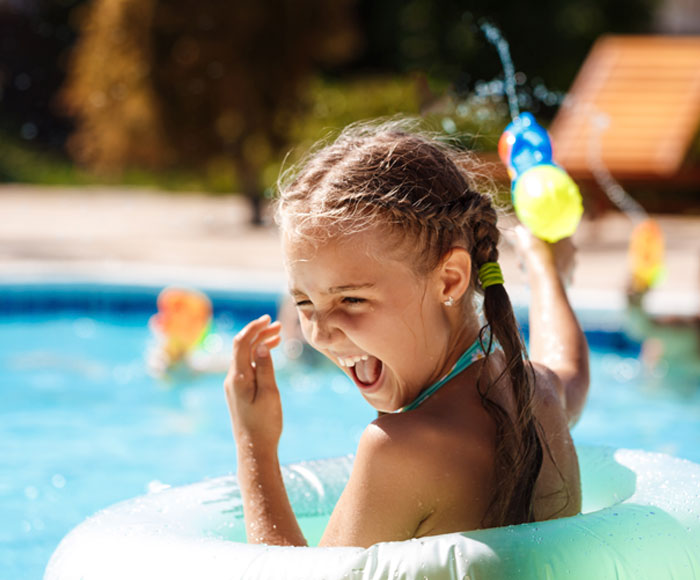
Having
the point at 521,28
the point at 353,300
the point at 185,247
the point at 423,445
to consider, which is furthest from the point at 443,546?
the point at 521,28

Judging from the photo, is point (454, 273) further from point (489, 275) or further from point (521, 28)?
point (521, 28)

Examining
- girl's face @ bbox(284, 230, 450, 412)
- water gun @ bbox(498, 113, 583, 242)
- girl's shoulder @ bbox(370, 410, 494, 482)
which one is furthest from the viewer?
water gun @ bbox(498, 113, 583, 242)

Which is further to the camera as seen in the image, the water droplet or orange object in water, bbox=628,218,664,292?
orange object in water, bbox=628,218,664,292

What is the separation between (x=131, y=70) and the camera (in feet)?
36.8

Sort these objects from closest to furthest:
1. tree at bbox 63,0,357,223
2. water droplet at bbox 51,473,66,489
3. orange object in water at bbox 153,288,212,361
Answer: water droplet at bbox 51,473,66,489, orange object in water at bbox 153,288,212,361, tree at bbox 63,0,357,223

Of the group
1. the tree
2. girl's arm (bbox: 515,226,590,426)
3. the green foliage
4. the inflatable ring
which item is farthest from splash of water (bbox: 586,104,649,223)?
the inflatable ring

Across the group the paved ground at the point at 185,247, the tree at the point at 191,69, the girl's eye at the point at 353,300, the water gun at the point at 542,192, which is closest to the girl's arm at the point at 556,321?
the water gun at the point at 542,192

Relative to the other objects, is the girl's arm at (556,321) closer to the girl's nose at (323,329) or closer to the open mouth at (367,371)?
the open mouth at (367,371)

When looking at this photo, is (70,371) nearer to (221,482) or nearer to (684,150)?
(221,482)

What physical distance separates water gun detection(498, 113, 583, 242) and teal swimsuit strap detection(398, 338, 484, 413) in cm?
40

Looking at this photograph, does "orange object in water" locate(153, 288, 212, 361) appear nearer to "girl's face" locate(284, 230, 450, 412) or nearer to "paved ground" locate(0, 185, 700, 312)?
"paved ground" locate(0, 185, 700, 312)

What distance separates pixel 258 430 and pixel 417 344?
1.28ft

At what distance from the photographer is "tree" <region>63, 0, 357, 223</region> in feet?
36.7

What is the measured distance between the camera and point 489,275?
1841mm
